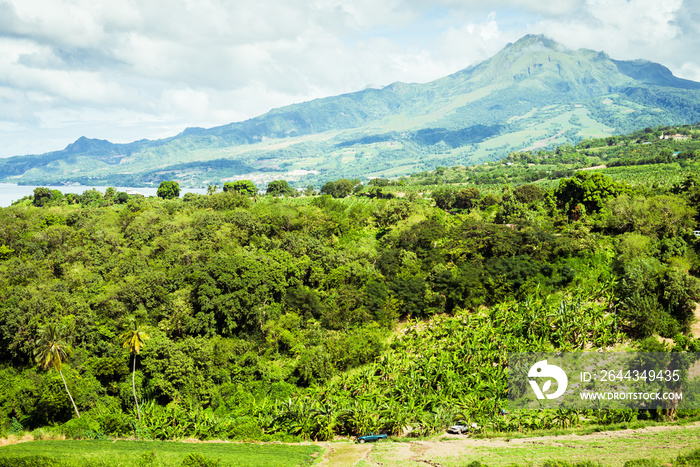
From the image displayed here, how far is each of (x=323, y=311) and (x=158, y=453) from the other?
63.1ft

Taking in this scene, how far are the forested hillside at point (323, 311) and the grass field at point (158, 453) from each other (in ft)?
5.99

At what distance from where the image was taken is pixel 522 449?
24.4 meters

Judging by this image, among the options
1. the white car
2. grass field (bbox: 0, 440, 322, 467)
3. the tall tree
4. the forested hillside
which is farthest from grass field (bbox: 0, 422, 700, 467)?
the tall tree

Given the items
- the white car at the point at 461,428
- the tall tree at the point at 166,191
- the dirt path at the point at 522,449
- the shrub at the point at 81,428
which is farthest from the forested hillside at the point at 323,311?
the tall tree at the point at 166,191

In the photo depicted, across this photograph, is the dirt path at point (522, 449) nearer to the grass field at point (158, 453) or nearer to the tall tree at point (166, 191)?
the grass field at point (158, 453)

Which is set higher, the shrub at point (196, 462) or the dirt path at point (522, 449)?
the shrub at point (196, 462)

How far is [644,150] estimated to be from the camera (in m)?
118

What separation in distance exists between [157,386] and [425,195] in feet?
215

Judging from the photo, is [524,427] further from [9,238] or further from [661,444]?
[9,238]

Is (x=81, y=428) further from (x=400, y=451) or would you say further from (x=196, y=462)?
(x=400, y=451)

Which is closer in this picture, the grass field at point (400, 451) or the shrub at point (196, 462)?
the shrub at point (196, 462)

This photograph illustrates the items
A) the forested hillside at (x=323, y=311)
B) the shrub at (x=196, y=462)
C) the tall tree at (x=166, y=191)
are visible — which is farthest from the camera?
the tall tree at (x=166, y=191)

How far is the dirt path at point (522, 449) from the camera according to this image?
22.3 metres

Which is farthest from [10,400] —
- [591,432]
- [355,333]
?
[591,432]
